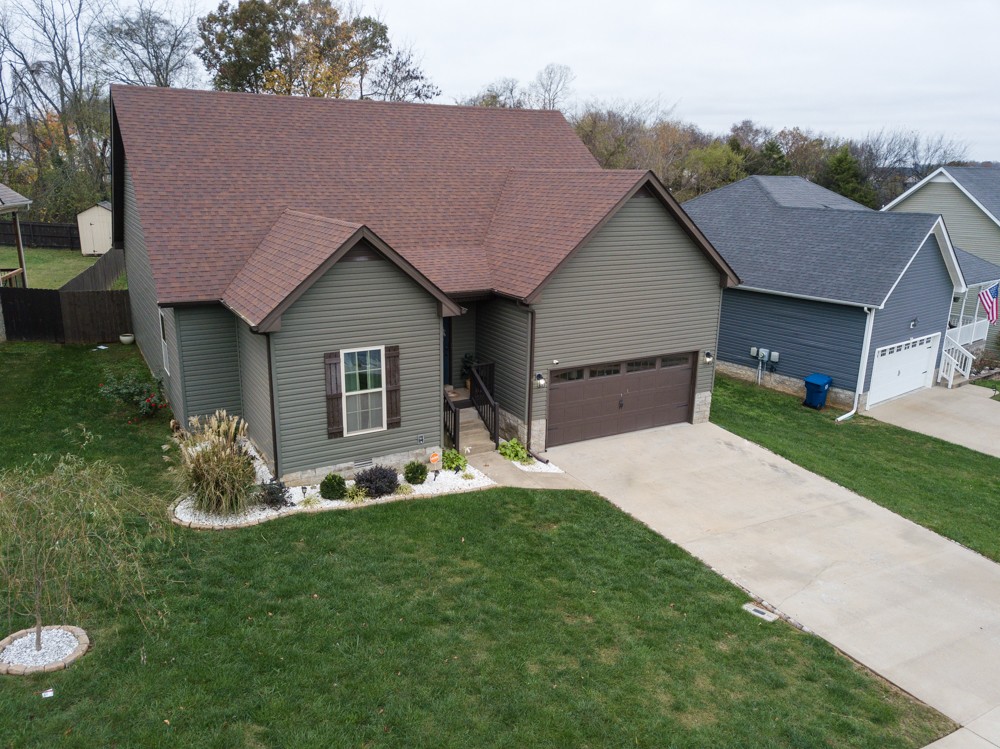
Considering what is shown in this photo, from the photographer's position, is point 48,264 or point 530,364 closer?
point 530,364

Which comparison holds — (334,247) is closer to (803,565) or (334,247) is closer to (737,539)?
(737,539)

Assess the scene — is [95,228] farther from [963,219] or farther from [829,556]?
[963,219]

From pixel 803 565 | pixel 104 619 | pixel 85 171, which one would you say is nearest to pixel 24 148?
pixel 85 171

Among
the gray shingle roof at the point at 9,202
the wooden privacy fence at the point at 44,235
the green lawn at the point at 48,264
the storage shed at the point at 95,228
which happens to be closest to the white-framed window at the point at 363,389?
the gray shingle roof at the point at 9,202

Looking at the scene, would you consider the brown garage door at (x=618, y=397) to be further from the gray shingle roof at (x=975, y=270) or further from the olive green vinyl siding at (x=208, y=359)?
the gray shingle roof at (x=975, y=270)

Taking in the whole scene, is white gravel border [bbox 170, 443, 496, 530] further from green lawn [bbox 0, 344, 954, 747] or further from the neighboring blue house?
the neighboring blue house

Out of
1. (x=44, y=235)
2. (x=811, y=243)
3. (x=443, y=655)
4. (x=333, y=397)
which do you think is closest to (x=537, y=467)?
(x=333, y=397)
